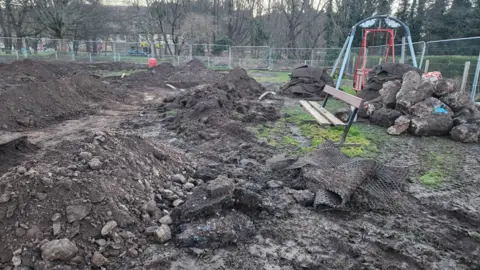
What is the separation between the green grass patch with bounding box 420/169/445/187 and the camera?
4317 mm

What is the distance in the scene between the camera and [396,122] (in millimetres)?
7008

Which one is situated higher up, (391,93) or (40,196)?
(391,93)

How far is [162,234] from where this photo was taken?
2.96 m

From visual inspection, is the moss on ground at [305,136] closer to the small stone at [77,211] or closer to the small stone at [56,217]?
the small stone at [77,211]

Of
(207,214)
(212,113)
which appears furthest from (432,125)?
(207,214)

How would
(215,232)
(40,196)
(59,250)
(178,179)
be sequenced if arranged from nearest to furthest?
(59,250) → (40,196) → (215,232) → (178,179)

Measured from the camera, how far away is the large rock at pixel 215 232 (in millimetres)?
2898

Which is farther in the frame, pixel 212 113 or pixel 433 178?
pixel 212 113

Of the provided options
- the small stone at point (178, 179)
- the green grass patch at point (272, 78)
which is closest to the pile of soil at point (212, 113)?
the small stone at point (178, 179)

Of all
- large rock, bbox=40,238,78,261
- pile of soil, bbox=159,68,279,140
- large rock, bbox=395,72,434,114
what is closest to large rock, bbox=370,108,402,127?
large rock, bbox=395,72,434,114

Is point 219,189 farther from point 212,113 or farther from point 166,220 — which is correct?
point 212,113

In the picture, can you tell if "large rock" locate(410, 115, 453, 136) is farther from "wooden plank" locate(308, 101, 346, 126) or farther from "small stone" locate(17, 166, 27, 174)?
"small stone" locate(17, 166, 27, 174)

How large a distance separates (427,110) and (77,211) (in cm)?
724

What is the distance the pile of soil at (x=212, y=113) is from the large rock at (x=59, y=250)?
12.6 ft
